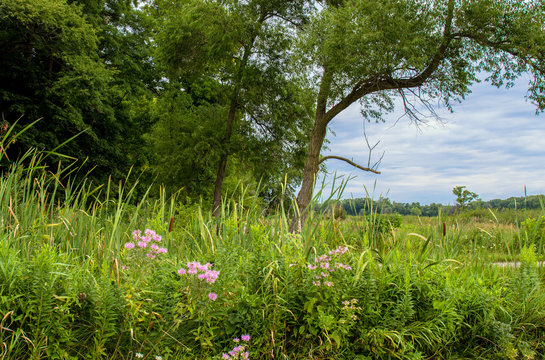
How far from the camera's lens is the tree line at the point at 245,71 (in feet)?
38.9

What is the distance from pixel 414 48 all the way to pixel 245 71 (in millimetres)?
6779

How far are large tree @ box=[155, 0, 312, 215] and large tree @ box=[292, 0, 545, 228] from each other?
2.41 m

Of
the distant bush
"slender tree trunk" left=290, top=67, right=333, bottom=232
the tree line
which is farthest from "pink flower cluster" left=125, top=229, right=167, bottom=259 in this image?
"slender tree trunk" left=290, top=67, right=333, bottom=232

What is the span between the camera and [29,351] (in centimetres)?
236

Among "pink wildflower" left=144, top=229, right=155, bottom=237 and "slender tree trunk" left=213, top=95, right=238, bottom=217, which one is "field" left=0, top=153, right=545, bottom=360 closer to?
"pink wildflower" left=144, top=229, right=155, bottom=237

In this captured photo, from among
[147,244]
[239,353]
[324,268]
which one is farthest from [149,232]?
[324,268]

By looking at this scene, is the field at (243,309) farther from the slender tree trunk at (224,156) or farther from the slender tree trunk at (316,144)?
the slender tree trunk at (224,156)

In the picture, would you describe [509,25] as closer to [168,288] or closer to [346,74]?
[346,74]

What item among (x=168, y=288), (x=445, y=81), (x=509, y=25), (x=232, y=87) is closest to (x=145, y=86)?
(x=232, y=87)

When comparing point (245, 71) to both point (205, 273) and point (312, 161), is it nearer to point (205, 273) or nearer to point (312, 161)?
point (312, 161)

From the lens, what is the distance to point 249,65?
16172 mm

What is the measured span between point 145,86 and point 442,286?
20.3 m

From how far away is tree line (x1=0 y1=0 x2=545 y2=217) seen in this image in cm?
1187

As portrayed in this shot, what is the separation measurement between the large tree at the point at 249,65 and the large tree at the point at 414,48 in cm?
241
